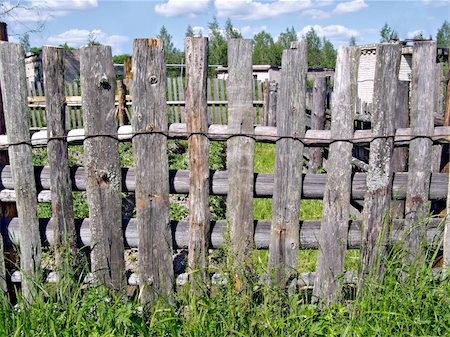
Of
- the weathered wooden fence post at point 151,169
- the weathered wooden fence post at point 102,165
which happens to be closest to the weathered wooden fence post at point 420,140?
the weathered wooden fence post at point 151,169

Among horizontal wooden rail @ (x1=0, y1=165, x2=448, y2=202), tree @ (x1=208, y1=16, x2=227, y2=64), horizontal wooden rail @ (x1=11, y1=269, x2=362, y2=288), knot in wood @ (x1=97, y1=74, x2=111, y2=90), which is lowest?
horizontal wooden rail @ (x1=11, y1=269, x2=362, y2=288)

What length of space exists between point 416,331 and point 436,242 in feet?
2.85

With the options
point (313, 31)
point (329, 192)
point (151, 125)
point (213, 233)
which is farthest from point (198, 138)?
point (313, 31)

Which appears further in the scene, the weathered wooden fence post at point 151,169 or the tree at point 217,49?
the tree at point 217,49

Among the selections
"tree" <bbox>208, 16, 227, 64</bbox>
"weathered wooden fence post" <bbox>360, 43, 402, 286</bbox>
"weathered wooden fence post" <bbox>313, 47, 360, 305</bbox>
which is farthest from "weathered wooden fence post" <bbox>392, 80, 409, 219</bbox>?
"tree" <bbox>208, 16, 227, 64</bbox>

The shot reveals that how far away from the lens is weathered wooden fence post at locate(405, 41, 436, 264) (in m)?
3.26

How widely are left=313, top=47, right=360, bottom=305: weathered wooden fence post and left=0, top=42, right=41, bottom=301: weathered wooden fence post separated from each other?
5.78 ft

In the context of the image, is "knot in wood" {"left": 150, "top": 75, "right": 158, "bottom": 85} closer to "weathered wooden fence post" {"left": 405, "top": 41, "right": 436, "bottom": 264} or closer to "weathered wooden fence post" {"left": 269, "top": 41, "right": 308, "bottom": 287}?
"weathered wooden fence post" {"left": 269, "top": 41, "right": 308, "bottom": 287}

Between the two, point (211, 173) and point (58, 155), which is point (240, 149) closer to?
point (211, 173)

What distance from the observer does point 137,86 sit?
3176 mm

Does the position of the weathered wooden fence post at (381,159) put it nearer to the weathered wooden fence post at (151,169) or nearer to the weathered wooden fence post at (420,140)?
the weathered wooden fence post at (420,140)

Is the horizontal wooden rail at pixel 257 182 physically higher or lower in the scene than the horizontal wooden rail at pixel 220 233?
higher

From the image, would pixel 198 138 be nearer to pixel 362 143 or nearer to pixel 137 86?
pixel 137 86

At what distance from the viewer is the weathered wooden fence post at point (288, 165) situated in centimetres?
316
